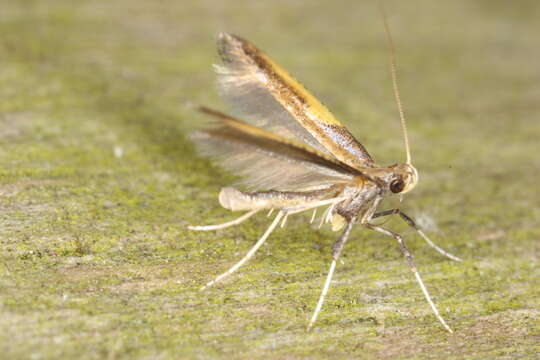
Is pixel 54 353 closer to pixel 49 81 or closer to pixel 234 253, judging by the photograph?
pixel 234 253

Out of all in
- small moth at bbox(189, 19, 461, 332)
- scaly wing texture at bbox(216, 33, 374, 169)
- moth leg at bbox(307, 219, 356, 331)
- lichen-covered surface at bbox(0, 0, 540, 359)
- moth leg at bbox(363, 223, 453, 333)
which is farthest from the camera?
scaly wing texture at bbox(216, 33, 374, 169)

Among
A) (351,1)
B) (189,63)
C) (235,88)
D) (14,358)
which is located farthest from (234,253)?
(351,1)

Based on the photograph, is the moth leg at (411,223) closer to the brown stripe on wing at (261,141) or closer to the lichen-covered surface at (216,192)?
the lichen-covered surface at (216,192)

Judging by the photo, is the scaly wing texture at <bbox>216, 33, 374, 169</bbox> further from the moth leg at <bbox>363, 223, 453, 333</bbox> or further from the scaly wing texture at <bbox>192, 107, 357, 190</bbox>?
the moth leg at <bbox>363, 223, 453, 333</bbox>

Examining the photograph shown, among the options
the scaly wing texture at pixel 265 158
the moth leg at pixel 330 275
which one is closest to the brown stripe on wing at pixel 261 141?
the scaly wing texture at pixel 265 158

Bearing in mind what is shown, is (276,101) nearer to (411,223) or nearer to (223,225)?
(223,225)

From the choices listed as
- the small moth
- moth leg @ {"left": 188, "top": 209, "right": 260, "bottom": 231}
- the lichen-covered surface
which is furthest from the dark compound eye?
moth leg @ {"left": 188, "top": 209, "right": 260, "bottom": 231}
